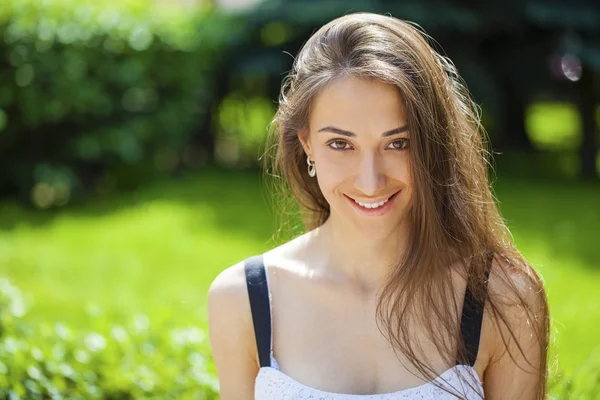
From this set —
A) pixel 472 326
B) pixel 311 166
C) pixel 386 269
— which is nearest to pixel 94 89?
pixel 311 166

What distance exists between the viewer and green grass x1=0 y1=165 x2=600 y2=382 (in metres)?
5.52

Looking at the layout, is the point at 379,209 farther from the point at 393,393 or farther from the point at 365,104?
the point at 393,393

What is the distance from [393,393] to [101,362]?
1707mm

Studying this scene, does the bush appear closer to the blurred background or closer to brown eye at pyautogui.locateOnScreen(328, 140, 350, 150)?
the blurred background

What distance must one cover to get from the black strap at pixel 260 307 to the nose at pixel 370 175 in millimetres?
464

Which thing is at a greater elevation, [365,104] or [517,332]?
[365,104]

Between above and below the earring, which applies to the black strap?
below

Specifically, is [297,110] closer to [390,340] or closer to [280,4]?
[390,340]

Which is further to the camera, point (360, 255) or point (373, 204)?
point (360, 255)

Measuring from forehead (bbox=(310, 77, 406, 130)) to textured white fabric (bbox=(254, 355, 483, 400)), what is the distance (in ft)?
2.35

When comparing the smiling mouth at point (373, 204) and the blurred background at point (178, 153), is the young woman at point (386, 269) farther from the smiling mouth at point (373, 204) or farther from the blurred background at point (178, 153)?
the blurred background at point (178, 153)

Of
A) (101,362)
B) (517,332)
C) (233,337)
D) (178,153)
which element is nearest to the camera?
(517,332)

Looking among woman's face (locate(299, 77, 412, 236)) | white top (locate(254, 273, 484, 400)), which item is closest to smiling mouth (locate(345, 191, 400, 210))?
woman's face (locate(299, 77, 412, 236))

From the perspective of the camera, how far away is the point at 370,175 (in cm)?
229
